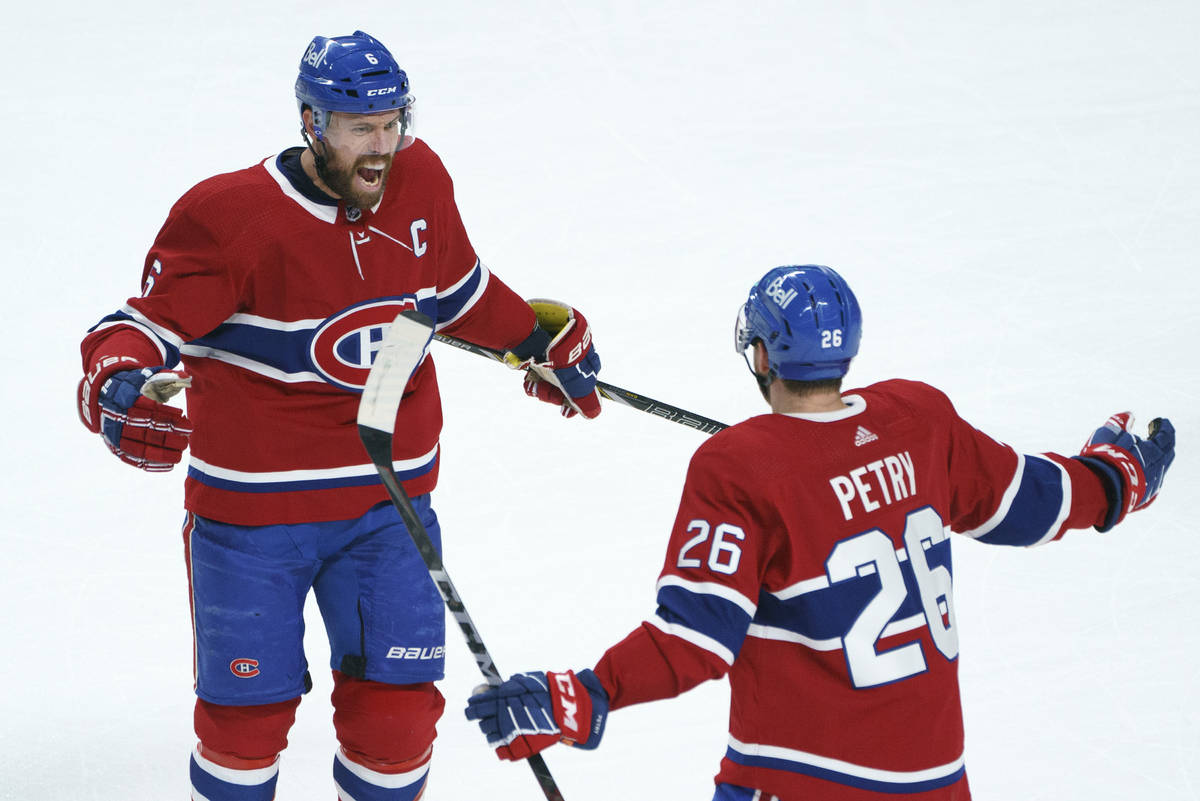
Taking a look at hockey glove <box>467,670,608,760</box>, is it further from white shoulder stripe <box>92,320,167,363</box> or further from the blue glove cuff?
the blue glove cuff

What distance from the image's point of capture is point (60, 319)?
520cm

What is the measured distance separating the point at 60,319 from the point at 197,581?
2.81 metres

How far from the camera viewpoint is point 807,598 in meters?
2.03

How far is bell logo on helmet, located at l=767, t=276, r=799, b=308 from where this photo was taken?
2.12 metres

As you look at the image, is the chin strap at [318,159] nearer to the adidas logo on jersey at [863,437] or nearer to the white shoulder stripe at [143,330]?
the white shoulder stripe at [143,330]

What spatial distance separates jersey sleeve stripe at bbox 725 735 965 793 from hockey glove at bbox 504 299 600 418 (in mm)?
1322

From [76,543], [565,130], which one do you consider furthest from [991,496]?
[565,130]

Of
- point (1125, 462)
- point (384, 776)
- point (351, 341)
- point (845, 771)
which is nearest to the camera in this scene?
point (845, 771)

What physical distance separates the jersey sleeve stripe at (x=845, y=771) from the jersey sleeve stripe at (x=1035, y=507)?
0.42 metres

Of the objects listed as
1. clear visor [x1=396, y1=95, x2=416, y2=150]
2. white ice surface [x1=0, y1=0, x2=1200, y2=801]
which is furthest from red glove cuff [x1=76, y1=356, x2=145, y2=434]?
white ice surface [x1=0, y1=0, x2=1200, y2=801]

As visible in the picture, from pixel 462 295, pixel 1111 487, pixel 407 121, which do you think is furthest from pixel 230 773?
pixel 1111 487

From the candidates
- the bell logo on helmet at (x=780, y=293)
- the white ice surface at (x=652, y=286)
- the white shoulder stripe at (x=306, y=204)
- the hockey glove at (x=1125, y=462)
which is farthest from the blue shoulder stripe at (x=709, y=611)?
the white ice surface at (x=652, y=286)

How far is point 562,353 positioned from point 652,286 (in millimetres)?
2193

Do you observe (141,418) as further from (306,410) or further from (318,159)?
(318,159)
